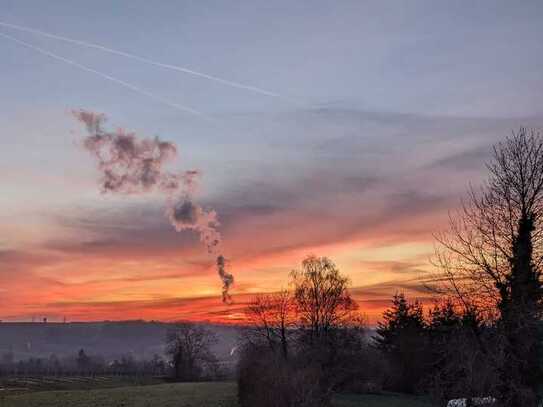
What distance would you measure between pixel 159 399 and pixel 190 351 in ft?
230

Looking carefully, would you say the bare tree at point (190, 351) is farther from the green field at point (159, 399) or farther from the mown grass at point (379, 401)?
the mown grass at point (379, 401)

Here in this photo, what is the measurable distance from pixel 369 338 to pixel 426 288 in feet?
218

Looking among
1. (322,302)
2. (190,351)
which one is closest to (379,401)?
(322,302)

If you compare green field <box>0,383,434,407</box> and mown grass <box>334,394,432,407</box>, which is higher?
green field <box>0,383,434,407</box>

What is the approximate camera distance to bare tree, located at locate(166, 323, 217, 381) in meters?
112

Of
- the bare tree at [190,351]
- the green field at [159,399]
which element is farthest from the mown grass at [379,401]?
the bare tree at [190,351]

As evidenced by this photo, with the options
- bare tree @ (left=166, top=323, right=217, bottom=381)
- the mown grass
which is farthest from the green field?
bare tree @ (left=166, top=323, right=217, bottom=381)

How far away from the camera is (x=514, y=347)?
2903 centimetres

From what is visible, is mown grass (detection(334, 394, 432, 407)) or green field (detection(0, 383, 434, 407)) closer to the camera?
green field (detection(0, 383, 434, 407))

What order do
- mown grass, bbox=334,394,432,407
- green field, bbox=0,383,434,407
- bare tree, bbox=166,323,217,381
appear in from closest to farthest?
1. green field, bbox=0,383,434,407
2. mown grass, bbox=334,394,432,407
3. bare tree, bbox=166,323,217,381

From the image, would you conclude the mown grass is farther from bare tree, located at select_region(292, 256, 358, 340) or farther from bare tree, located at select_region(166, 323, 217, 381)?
bare tree, located at select_region(166, 323, 217, 381)

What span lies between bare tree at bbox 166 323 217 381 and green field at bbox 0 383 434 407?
42342 mm

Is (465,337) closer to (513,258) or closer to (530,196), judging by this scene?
(513,258)

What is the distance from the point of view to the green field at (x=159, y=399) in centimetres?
5447
